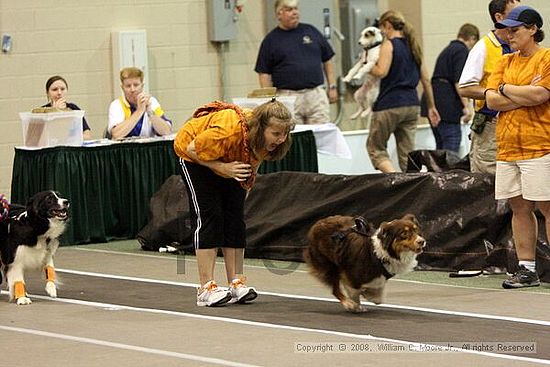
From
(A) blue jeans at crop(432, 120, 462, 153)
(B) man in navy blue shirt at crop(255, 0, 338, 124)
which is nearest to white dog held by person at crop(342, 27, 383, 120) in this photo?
(B) man in navy blue shirt at crop(255, 0, 338, 124)

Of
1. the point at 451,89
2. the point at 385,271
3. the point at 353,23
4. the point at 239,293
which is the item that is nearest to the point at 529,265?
the point at 385,271

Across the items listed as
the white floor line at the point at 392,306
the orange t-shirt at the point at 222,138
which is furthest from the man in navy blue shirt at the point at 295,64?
the orange t-shirt at the point at 222,138

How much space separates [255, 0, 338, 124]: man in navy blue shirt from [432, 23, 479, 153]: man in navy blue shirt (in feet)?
4.12

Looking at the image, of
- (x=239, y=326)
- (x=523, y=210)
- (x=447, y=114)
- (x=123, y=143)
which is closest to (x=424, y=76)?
(x=447, y=114)

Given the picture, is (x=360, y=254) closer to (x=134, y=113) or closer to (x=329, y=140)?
(x=134, y=113)

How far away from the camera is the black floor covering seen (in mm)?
6184

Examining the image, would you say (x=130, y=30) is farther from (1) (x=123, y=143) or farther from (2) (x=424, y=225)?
(2) (x=424, y=225)

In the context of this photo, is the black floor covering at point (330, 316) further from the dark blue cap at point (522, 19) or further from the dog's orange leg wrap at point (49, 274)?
the dark blue cap at point (522, 19)

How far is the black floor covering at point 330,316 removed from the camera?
6184mm

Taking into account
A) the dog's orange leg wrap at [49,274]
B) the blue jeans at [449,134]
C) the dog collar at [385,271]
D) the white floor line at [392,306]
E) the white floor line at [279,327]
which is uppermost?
the blue jeans at [449,134]

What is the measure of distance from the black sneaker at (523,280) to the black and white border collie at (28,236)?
108 inches

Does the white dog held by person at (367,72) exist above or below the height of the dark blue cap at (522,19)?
below

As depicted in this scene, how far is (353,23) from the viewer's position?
1442cm

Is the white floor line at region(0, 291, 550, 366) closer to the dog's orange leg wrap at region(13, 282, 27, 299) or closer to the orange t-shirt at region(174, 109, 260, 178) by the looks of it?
the dog's orange leg wrap at region(13, 282, 27, 299)
